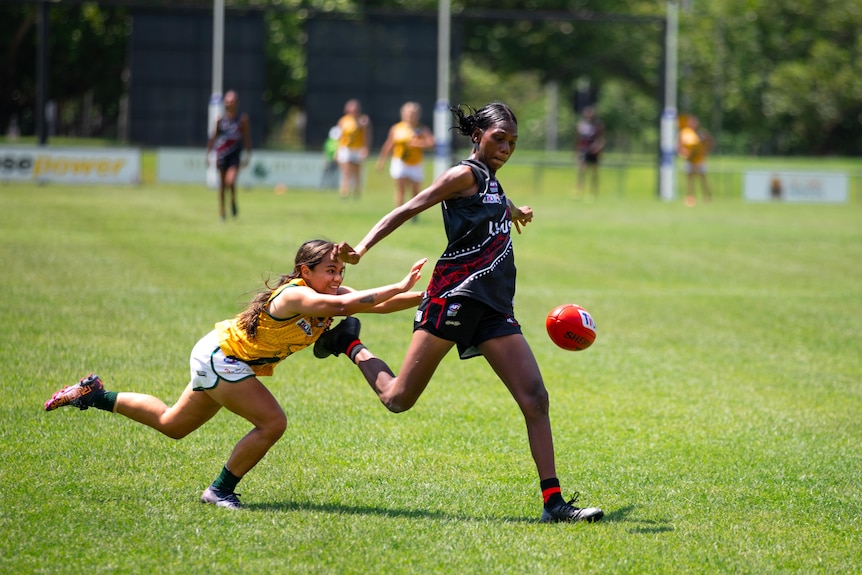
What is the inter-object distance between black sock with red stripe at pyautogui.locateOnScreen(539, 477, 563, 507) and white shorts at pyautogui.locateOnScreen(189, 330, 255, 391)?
5.22 ft

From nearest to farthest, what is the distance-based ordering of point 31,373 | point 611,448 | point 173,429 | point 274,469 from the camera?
1. point 173,429
2. point 274,469
3. point 611,448
4. point 31,373

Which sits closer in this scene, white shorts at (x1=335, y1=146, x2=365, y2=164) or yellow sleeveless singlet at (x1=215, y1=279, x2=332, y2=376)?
yellow sleeveless singlet at (x1=215, y1=279, x2=332, y2=376)

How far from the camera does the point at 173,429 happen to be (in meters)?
6.49

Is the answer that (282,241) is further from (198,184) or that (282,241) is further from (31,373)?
(198,184)

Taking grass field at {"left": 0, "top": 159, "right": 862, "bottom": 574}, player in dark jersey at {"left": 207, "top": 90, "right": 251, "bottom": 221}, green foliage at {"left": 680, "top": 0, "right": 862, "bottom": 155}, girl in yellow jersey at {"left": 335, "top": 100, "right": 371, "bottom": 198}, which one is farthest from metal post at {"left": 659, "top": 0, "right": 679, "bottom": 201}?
green foliage at {"left": 680, "top": 0, "right": 862, "bottom": 155}

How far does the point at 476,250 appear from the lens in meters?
6.05

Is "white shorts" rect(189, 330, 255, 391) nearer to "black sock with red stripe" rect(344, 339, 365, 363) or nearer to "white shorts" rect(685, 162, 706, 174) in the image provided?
"black sock with red stripe" rect(344, 339, 365, 363)

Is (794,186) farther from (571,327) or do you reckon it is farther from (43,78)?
(571,327)

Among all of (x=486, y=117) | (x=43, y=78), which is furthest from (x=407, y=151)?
(x=486, y=117)

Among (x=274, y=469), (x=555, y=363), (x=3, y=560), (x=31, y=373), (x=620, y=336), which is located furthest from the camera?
(x=620, y=336)

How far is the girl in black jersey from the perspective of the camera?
5.99 m

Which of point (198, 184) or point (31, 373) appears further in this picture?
point (198, 184)

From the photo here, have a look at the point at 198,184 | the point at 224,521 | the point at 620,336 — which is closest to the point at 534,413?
the point at 224,521

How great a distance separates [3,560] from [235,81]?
3096cm
